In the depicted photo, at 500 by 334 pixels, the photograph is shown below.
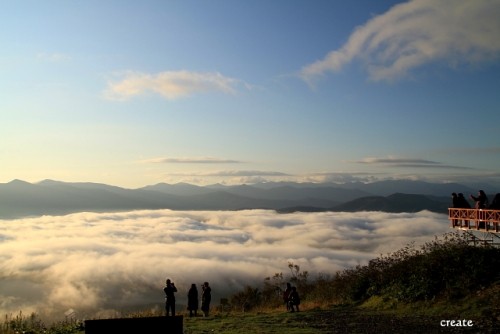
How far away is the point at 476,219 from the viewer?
2383 cm

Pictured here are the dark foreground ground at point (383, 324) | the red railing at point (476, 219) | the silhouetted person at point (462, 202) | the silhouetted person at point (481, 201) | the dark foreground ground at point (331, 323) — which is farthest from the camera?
the silhouetted person at point (462, 202)

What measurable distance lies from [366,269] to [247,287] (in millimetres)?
14207

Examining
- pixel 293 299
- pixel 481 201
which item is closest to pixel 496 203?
pixel 481 201

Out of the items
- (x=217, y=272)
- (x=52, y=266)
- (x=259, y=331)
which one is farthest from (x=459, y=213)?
(x=52, y=266)

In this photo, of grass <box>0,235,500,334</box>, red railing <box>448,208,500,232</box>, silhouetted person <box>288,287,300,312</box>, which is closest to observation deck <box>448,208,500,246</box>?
red railing <box>448,208,500,232</box>

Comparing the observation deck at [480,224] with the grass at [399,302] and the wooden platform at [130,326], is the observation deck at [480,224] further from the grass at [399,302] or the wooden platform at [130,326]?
the wooden platform at [130,326]

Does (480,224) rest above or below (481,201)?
below

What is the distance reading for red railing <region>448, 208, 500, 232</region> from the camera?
2219cm

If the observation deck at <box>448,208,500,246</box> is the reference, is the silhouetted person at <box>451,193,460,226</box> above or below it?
above

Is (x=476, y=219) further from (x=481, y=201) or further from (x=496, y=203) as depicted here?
(x=496, y=203)

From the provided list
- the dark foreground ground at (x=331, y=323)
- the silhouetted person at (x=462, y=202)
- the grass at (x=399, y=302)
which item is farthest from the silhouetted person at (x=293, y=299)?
the silhouetted person at (x=462, y=202)

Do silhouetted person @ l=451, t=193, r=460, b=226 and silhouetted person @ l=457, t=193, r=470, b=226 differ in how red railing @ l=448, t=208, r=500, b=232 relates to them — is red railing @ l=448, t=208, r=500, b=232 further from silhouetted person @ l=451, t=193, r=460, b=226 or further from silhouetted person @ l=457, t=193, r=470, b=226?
silhouetted person @ l=457, t=193, r=470, b=226

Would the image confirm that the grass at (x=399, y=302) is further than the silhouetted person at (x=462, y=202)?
No

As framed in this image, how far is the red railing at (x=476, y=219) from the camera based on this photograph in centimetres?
2219
